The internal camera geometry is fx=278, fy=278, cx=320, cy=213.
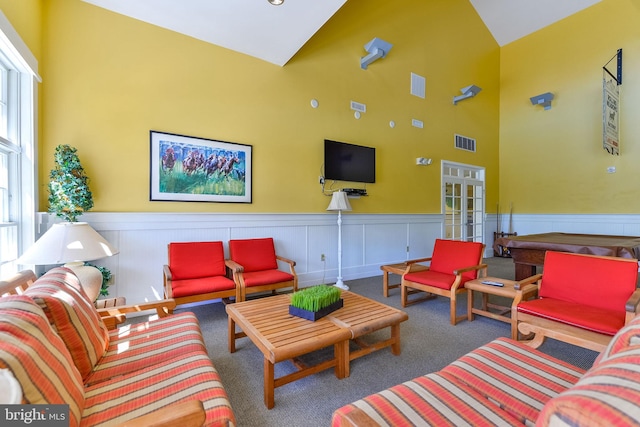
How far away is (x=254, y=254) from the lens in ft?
11.7

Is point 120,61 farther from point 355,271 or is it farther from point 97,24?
point 355,271

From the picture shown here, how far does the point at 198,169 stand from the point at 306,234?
1.77 meters

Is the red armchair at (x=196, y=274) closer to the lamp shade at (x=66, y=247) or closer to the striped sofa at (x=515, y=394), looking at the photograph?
the lamp shade at (x=66, y=247)

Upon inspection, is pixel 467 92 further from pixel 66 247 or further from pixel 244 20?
pixel 66 247

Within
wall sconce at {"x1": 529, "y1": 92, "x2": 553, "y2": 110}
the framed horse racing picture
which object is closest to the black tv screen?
the framed horse racing picture

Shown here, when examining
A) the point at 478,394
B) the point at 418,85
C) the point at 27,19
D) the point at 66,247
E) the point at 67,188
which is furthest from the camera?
the point at 418,85

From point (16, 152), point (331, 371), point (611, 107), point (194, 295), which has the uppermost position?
point (611, 107)

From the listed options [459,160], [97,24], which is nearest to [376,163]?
[459,160]

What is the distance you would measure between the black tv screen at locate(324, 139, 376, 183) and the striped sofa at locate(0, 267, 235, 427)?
3.19 m

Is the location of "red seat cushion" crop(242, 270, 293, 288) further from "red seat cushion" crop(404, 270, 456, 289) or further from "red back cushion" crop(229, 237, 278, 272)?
"red seat cushion" crop(404, 270, 456, 289)

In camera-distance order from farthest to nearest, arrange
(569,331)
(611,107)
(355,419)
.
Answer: (611,107), (569,331), (355,419)

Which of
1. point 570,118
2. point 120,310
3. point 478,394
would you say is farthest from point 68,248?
point 570,118

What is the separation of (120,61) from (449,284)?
14.3ft

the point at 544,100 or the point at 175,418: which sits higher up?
the point at 544,100
